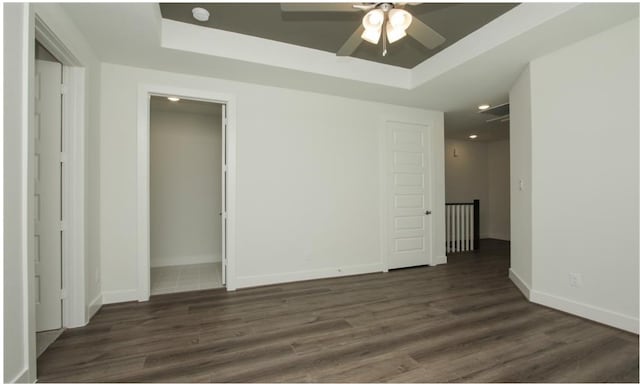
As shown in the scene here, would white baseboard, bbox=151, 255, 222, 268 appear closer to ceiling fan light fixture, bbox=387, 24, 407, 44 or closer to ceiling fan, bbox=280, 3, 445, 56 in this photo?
ceiling fan, bbox=280, 3, 445, 56

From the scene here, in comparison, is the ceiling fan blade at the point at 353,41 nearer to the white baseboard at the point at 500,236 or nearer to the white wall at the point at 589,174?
the white wall at the point at 589,174

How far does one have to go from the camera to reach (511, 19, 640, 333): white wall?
2.29 meters

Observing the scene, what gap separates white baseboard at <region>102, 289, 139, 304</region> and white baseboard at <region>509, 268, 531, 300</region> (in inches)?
166

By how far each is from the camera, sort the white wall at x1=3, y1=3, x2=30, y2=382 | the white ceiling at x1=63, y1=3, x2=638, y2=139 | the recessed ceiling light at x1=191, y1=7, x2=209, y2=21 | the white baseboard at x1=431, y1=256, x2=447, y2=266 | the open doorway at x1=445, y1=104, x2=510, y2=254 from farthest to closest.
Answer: the open doorway at x1=445, y1=104, x2=510, y2=254
the white baseboard at x1=431, y1=256, x2=447, y2=266
the recessed ceiling light at x1=191, y1=7, x2=209, y2=21
the white ceiling at x1=63, y1=3, x2=638, y2=139
the white wall at x1=3, y1=3, x2=30, y2=382

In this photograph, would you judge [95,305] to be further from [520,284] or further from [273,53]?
[520,284]

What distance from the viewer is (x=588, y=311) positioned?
2520 mm

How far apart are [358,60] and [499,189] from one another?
5.80m

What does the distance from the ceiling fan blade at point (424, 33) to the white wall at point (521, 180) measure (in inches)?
59.3

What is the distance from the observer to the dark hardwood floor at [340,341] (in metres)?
1.77

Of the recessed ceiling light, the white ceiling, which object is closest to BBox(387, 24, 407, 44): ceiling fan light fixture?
the white ceiling

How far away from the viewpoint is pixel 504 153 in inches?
279

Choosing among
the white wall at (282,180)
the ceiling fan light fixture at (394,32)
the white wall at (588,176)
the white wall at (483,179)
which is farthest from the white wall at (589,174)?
the white wall at (483,179)

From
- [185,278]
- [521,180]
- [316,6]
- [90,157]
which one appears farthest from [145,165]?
[521,180]

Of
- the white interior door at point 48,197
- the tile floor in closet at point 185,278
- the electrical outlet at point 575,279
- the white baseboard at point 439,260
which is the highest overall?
the white interior door at point 48,197
